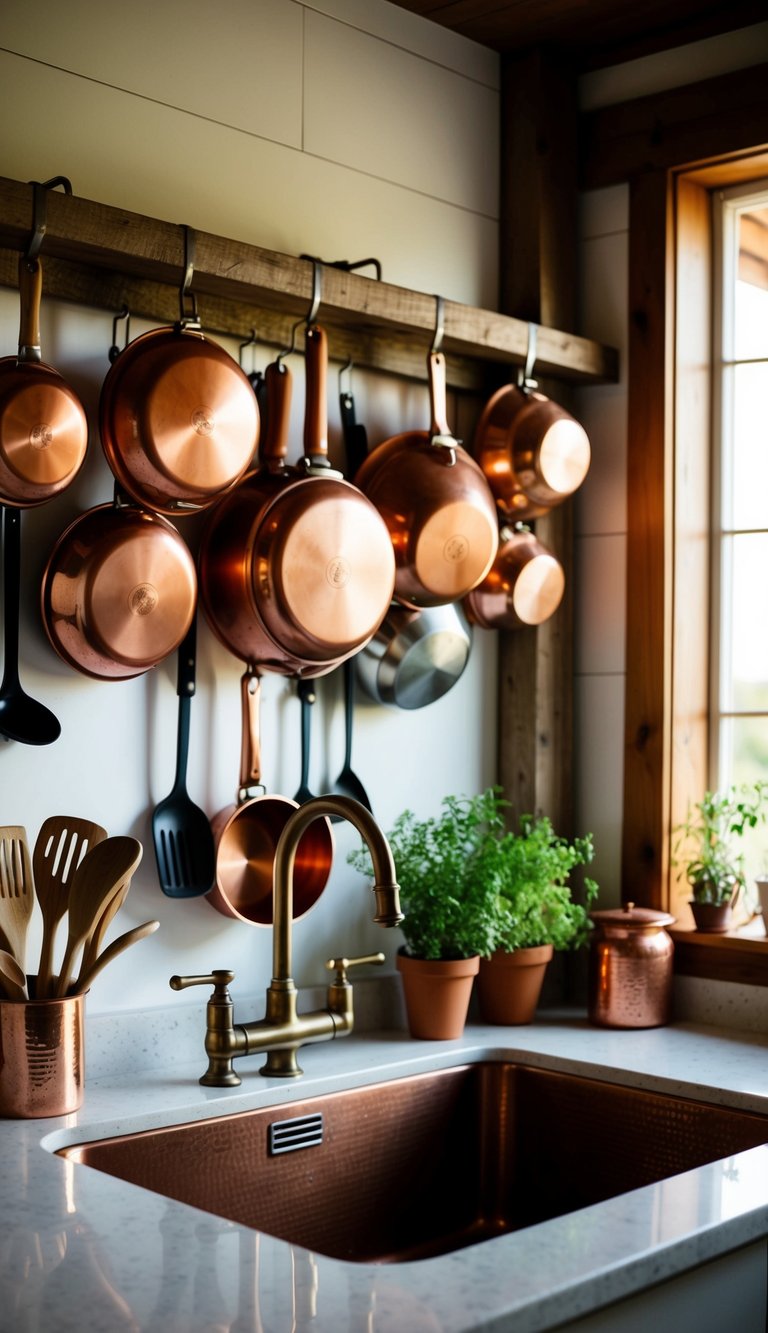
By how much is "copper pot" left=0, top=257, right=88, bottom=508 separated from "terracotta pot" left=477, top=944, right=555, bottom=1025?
98 centimetres

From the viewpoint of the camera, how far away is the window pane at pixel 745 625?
92.8 inches

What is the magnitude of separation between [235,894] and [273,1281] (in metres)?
0.82

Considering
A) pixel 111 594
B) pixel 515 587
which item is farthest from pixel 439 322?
pixel 111 594

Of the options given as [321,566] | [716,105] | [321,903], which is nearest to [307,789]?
[321,903]

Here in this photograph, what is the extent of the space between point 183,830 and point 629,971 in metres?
0.71

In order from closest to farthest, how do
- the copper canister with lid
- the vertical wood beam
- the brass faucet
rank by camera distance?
the brass faucet, the copper canister with lid, the vertical wood beam

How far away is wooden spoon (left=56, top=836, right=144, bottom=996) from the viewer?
5.38 feet

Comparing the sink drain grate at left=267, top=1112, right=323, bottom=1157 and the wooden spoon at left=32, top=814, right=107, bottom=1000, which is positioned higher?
the wooden spoon at left=32, top=814, right=107, bottom=1000

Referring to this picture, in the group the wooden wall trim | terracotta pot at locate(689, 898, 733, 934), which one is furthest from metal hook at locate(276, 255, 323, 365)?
terracotta pot at locate(689, 898, 733, 934)

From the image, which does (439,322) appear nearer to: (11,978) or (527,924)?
(527,924)

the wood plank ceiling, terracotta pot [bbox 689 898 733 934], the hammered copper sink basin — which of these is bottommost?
the hammered copper sink basin

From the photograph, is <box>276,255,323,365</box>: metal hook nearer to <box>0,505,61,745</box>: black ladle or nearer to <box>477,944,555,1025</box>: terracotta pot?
<box>0,505,61,745</box>: black ladle

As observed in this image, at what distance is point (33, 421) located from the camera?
163cm

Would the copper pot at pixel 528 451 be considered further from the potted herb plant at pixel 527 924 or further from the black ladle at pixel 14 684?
the black ladle at pixel 14 684
